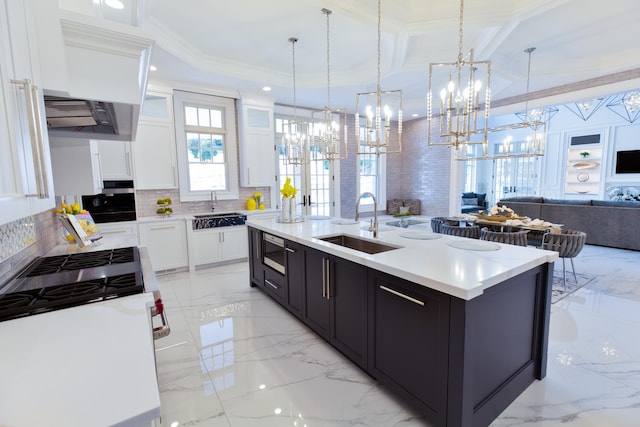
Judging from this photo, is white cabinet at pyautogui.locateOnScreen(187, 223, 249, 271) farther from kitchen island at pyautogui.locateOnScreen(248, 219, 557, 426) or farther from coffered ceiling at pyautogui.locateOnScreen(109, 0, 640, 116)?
kitchen island at pyautogui.locateOnScreen(248, 219, 557, 426)

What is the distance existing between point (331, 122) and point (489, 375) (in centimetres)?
286

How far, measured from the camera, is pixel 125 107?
63.0 inches

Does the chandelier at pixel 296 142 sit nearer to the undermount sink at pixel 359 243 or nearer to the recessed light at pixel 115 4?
the undermount sink at pixel 359 243

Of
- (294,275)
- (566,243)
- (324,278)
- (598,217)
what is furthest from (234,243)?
(598,217)

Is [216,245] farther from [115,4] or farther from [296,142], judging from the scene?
[115,4]

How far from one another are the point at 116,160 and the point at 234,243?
6.83 ft

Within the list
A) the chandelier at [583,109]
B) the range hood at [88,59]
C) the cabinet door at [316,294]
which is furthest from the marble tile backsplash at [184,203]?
the chandelier at [583,109]

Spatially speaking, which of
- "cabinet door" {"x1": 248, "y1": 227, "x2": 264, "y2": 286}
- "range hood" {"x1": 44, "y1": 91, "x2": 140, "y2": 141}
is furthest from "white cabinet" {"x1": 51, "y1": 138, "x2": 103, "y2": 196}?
"cabinet door" {"x1": 248, "y1": 227, "x2": 264, "y2": 286}

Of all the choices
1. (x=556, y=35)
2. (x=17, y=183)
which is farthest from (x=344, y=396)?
(x=556, y=35)

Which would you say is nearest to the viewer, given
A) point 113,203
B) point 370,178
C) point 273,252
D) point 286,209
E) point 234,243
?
point 273,252

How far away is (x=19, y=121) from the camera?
0.89 meters

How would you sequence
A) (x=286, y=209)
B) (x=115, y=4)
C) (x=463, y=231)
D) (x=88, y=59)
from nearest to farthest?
(x=88, y=59), (x=115, y=4), (x=286, y=209), (x=463, y=231)

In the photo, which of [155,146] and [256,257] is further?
[155,146]

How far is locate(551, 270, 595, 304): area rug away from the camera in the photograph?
3.54 meters
